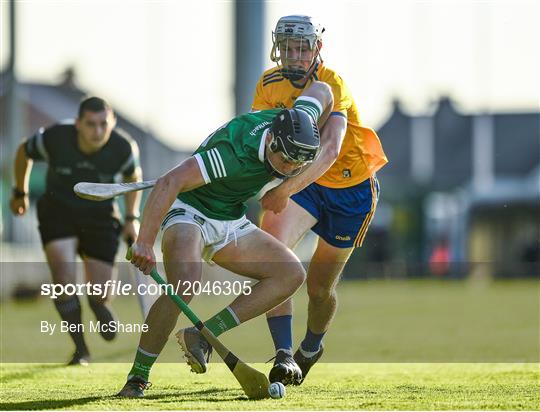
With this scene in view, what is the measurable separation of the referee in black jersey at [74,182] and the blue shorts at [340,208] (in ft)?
7.58

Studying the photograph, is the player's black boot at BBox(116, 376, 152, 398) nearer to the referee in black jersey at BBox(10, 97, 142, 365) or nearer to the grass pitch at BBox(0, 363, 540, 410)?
the grass pitch at BBox(0, 363, 540, 410)

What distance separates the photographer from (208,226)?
811cm

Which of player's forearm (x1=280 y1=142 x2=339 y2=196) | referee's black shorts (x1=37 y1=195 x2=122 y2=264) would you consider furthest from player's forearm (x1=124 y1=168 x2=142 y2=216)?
player's forearm (x1=280 y1=142 x2=339 y2=196)

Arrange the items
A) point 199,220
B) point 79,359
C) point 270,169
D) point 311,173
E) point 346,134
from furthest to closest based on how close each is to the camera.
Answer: point 79,359
point 346,134
point 311,173
point 199,220
point 270,169

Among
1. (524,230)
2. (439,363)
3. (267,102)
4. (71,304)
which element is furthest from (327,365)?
(524,230)

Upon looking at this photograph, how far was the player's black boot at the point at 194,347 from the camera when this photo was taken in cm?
782

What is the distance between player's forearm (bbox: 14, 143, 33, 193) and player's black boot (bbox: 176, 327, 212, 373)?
3.93m

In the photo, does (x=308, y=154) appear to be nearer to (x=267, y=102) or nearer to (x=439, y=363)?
(x=267, y=102)

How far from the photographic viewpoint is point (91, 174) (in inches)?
444

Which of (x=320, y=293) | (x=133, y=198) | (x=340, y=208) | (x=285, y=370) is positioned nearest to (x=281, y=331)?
(x=285, y=370)

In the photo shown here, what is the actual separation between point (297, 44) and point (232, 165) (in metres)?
1.37

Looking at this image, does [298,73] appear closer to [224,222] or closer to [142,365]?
[224,222]

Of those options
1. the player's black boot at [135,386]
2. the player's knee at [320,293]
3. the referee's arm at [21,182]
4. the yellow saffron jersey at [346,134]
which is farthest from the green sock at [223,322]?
the referee's arm at [21,182]
